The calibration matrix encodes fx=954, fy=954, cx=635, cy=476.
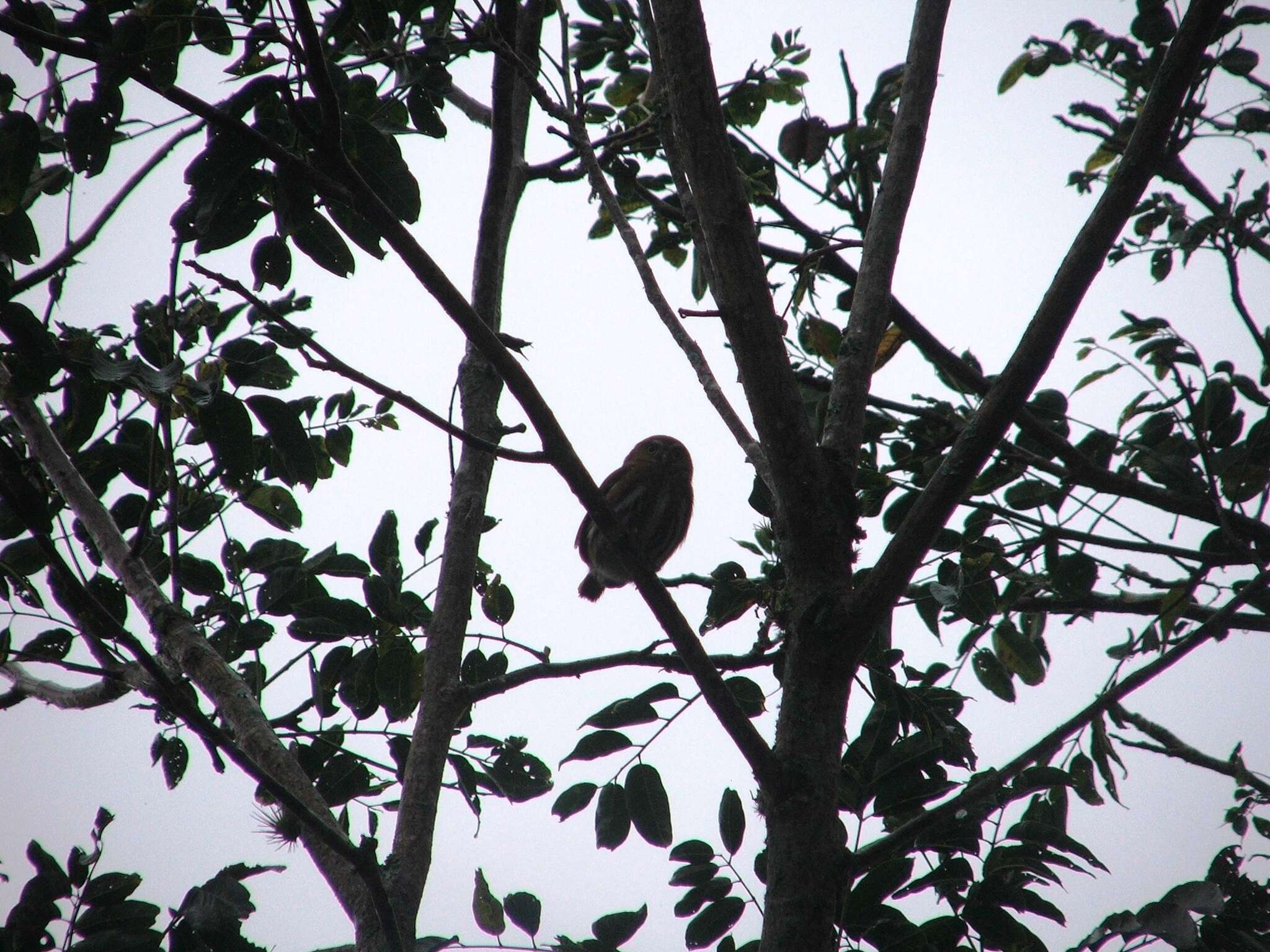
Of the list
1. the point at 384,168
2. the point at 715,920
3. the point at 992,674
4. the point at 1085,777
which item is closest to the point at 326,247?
the point at 384,168

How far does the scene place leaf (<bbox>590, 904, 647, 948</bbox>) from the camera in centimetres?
239

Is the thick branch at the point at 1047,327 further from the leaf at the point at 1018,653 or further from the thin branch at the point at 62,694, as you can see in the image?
the thin branch at the point at 62,694

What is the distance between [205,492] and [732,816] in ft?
6.30

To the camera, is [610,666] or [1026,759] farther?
[610,666]

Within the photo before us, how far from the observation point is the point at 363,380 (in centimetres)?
186

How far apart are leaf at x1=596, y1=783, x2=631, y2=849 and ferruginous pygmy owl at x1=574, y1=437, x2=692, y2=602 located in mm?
2685

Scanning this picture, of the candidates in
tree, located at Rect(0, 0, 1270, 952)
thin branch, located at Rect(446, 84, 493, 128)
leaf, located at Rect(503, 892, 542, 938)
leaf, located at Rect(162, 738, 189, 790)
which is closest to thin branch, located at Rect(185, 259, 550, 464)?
tree, located at Rect(0, 0, 1270, 952)

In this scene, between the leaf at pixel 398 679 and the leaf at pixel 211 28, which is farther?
the leaf at pixel 398 679

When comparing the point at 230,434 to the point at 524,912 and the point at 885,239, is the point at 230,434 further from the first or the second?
the point at 885,239

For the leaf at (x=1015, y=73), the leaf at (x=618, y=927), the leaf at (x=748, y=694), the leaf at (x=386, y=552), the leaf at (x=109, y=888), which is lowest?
the leaf at (x=618, y=927)

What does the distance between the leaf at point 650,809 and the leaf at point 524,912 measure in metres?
0.33

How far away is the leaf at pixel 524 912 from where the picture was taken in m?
2.45

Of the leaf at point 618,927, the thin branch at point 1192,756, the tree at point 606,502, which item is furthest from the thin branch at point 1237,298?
the leaf at point 618,927

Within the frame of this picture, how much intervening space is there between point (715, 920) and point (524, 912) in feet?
1.65
